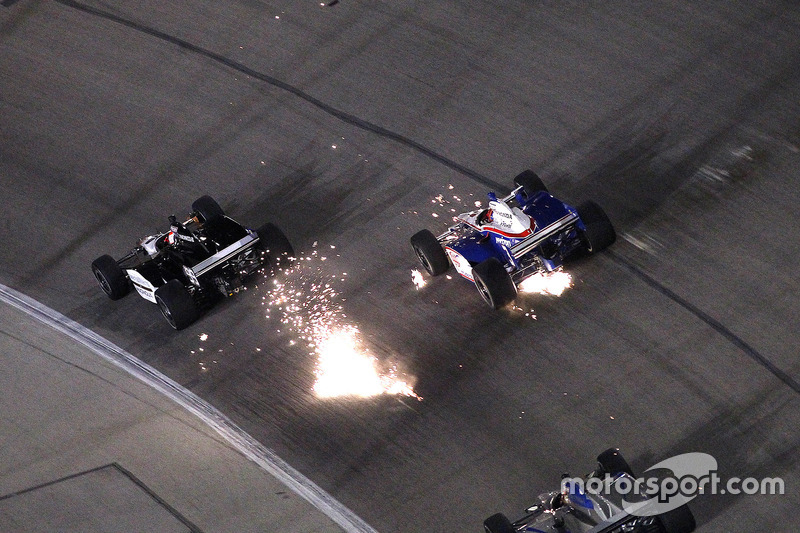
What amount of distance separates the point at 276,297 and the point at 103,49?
25.3 feet

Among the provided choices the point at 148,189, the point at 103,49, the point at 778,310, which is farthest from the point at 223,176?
the point at 778,310

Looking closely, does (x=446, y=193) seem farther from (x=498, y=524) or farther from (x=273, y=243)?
(x=498, y=524)

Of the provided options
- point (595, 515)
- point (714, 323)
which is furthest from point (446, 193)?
point (595, 515)

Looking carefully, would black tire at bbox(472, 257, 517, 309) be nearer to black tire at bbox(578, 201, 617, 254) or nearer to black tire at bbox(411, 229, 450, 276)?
black tire at bbox(411, 229, 450, 276)

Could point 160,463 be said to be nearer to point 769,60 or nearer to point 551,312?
point 551,312

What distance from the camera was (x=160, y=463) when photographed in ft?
42.2

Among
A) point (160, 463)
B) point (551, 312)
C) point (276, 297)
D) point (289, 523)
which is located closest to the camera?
point (289, 523)

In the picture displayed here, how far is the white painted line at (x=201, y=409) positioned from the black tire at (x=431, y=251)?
10.5ft

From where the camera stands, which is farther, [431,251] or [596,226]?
[431,251]

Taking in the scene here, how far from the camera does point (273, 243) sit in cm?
1473

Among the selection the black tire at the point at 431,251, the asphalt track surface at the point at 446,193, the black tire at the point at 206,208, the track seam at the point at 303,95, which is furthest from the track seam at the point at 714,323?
the black tire at the point at 206,208

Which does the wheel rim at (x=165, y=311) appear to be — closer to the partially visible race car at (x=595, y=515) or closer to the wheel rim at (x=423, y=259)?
the wheel rim at (x=423, y=259)

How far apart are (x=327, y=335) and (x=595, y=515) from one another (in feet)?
15.7

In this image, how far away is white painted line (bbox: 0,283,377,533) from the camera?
12.1 meters
